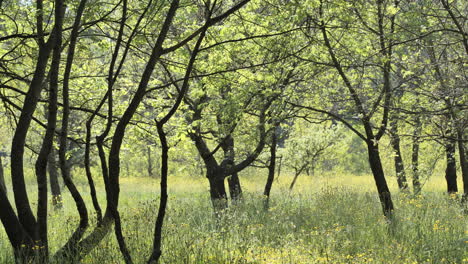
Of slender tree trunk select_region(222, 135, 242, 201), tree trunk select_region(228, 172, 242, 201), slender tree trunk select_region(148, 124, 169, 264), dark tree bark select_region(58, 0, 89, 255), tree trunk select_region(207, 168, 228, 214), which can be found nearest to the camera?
slender tree trunk select_region(148, 124, 169, 264)

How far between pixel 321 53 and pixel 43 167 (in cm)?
591

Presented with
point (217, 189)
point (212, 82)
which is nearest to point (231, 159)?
point (217, 189)

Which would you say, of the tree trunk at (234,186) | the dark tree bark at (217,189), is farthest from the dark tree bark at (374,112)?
the tree trunk at (234,186)

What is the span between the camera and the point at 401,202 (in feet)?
32.3

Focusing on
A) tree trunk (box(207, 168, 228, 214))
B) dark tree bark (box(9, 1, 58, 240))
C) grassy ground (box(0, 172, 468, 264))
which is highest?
dark tree bark (box(9, 1, 58, 240))

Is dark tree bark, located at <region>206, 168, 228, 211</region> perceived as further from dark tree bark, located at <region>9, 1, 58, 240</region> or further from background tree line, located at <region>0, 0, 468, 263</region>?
dark tree bark, located at <region>9, 1, 58, 240</region>

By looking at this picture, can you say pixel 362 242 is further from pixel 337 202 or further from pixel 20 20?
pixel 20 20

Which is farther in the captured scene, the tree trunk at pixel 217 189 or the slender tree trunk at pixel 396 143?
the tree trunk at pixel 217 189

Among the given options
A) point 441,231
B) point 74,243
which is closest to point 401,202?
point 441,231

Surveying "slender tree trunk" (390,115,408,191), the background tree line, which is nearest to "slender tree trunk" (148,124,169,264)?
the background tree line

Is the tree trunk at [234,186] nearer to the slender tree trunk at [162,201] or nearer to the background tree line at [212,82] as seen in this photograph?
the background tree line at [212,82]

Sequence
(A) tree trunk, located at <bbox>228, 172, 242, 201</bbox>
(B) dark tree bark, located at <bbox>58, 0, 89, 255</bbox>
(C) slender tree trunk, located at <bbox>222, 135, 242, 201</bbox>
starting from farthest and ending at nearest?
1. (A) tree trunk, located at <bbox>228, 172, 242, 201</bbox>
2. (C) slender tree trunk, located at <bbox>222, 135, 242, 201</bbox>
3. (B) dark tree bark, located at <bbox>58, 0, 89, 255</bbox>

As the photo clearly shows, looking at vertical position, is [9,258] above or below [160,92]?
below

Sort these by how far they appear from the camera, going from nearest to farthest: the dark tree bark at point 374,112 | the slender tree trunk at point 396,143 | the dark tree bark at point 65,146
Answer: the dark tree bark at point 65,146, the slender tree trunk at point 396,143, the dark tree bark at point 374,112
